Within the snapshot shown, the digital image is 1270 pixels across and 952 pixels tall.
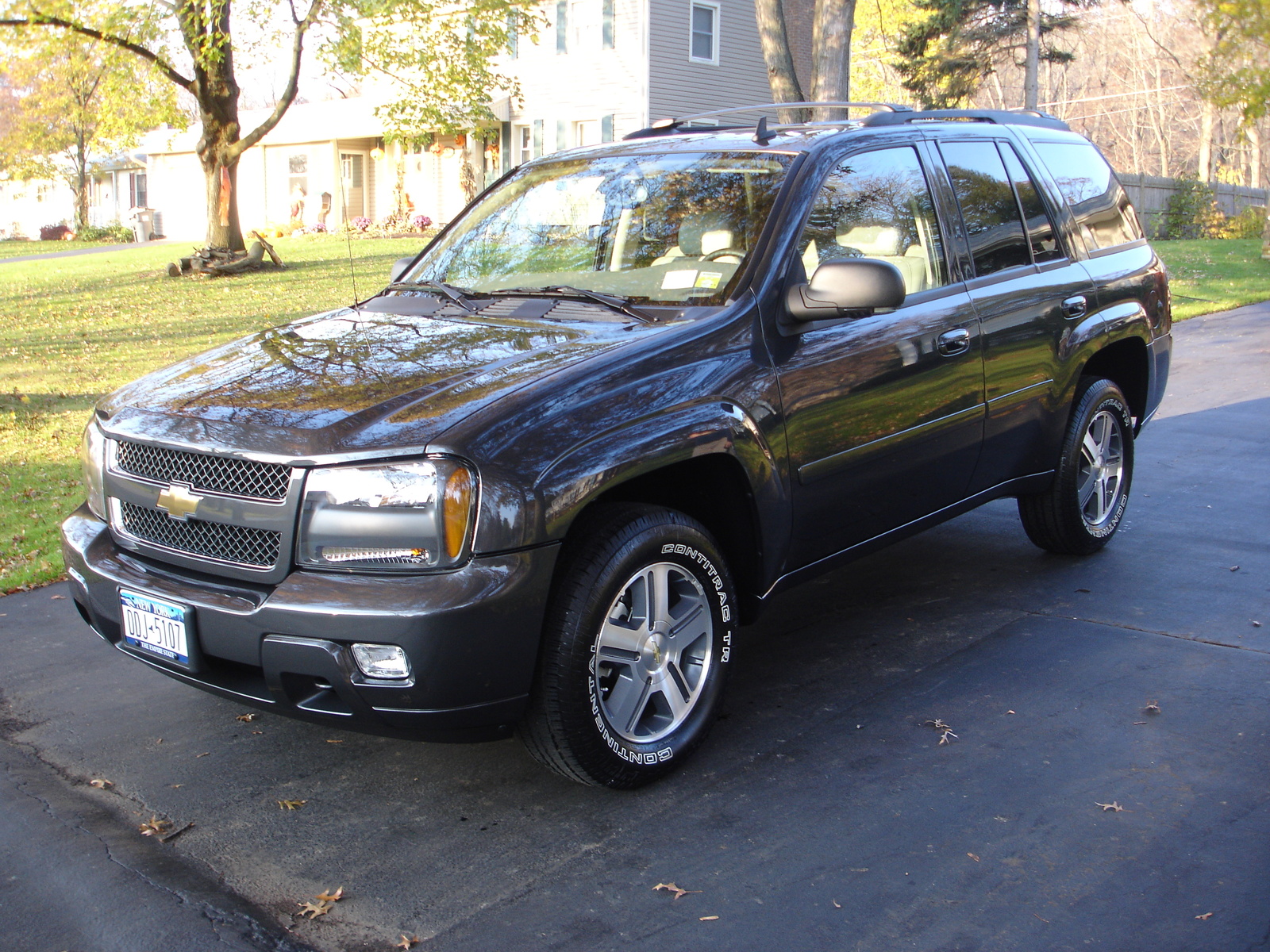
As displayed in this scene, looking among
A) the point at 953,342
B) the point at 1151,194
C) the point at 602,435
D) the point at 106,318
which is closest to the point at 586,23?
the point at 1151,194

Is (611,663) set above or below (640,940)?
above

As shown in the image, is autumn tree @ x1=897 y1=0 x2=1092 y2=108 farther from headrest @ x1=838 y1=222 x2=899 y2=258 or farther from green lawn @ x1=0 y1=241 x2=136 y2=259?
headrest @ x1=838 y1=222 x2=899 y2=258

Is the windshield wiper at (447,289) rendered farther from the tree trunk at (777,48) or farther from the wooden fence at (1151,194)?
the wooden fence at (1151,194)

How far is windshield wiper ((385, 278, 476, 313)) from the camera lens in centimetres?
442

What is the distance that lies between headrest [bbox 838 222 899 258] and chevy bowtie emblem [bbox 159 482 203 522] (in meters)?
2.39

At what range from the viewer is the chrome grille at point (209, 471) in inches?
129

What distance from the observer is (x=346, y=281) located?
20.7 metres

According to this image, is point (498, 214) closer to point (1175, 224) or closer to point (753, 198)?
point (753, 198)

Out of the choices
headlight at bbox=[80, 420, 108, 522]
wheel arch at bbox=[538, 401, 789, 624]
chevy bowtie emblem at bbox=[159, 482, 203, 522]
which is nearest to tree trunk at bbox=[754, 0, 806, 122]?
wheel arch at bbox=[538, 401, 789, 624]

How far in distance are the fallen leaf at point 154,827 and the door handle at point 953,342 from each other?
10.1 feet

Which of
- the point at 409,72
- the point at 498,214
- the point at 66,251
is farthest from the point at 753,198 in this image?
the point at 66,251

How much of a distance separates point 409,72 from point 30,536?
31424 millimetres

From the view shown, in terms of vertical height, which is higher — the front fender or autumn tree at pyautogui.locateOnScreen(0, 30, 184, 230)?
autumn tree at pyautogui.locateOnScreen(0, 30, 184, 230)

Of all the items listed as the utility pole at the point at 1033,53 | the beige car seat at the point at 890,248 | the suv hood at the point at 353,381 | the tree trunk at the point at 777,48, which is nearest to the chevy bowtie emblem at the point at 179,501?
the suv hood at the point at 353,381
